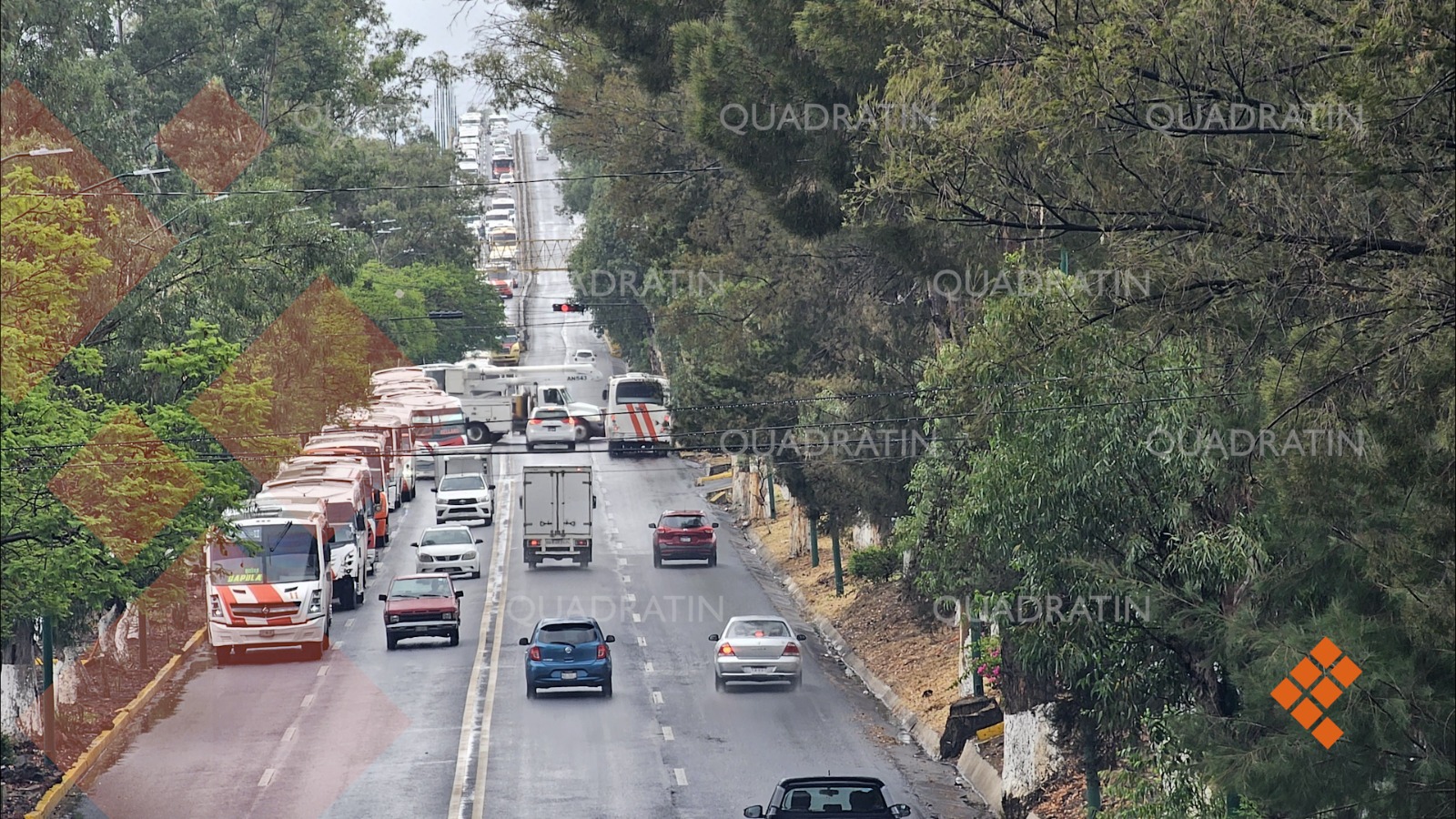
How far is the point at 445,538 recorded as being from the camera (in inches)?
1956

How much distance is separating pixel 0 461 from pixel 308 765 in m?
→ 8.47

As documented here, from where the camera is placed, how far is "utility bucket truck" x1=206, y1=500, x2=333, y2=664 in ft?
124


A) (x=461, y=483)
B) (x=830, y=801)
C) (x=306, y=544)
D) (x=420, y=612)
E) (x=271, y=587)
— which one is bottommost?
(x=461, y=483)

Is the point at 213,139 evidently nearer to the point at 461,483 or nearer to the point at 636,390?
the point at 461,483

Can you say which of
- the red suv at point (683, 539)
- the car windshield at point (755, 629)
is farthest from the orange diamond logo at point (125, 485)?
the red suv at point (683, 539)

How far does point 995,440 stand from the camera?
1997 centimetres

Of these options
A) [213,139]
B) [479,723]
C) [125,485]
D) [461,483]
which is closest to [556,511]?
[461,483]

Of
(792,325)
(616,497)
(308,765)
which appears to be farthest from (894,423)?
(616,497)

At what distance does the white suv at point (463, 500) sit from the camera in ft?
194

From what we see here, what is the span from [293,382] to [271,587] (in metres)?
9.90

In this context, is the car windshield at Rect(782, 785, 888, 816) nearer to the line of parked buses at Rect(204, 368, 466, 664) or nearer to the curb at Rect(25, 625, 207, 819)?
the curb at Rect(25, 625, 207, 819)

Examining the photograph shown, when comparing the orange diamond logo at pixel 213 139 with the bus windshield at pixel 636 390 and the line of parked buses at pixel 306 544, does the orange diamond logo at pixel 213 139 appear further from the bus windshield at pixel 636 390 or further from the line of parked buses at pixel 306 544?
the bus windshield at pixel 636 390

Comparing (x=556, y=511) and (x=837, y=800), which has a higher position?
(x=837, y=800)

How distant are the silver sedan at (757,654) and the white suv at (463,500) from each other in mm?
24481
